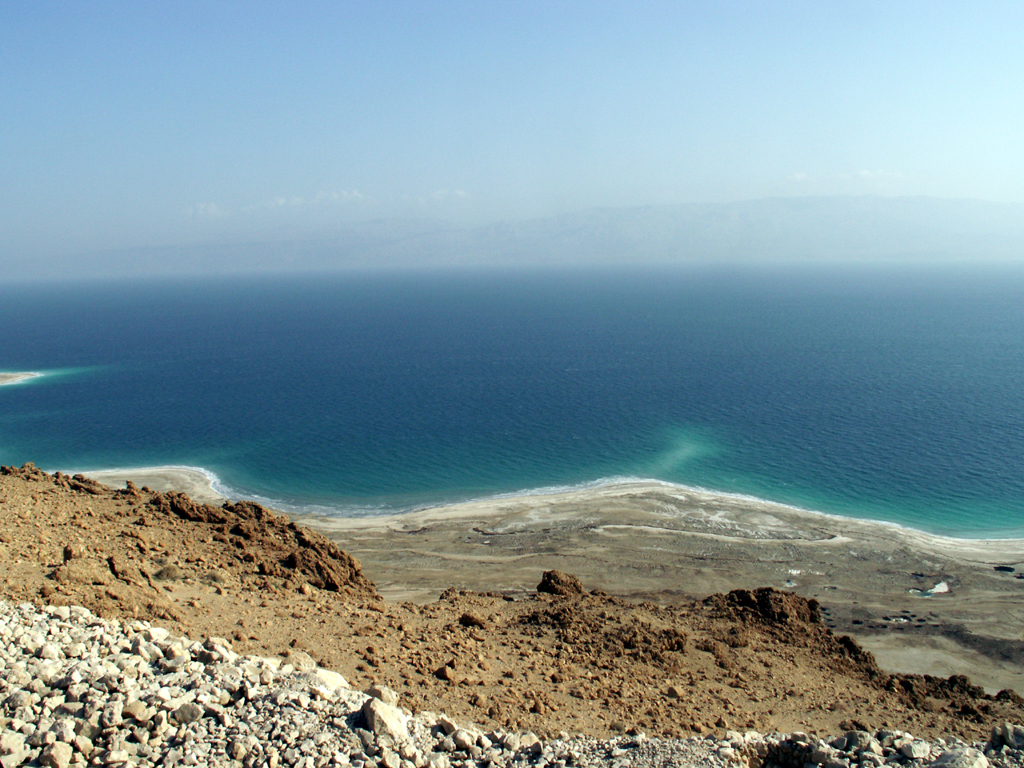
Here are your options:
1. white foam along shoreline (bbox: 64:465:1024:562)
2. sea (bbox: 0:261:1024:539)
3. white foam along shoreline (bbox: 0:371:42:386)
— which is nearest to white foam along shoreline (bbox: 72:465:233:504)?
white foam along shoreline (bbox: 64:465:1024:562)

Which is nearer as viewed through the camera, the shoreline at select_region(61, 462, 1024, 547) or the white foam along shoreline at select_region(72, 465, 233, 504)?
the shoreline at select_region(61, 462, 1024, 547)

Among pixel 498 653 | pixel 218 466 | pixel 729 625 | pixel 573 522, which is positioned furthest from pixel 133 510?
pixel 218 466

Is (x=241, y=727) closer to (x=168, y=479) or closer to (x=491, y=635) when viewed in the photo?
(x=491, y=635)

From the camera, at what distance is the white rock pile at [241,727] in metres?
13.7

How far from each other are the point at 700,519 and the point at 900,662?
66.8 ft

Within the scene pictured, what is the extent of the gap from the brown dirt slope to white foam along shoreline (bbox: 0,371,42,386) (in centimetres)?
10157

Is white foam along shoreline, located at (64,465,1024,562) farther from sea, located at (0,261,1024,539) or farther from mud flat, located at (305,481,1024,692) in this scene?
sea, located at (0,261,1024,539)

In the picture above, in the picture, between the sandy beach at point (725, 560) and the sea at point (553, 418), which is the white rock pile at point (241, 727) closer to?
the sandy beach at point (725, 560)

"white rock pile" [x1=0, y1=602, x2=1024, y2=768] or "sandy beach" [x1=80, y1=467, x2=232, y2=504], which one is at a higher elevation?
"white rock pile" [x1=0, y1=602, x2=1024, y2=768]

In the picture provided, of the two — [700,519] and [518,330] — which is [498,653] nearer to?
[700,519]

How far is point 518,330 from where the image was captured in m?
176

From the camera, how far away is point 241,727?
1445cm

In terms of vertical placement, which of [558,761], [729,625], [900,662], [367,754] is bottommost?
[900,662]

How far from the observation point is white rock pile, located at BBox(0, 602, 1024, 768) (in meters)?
13.7
